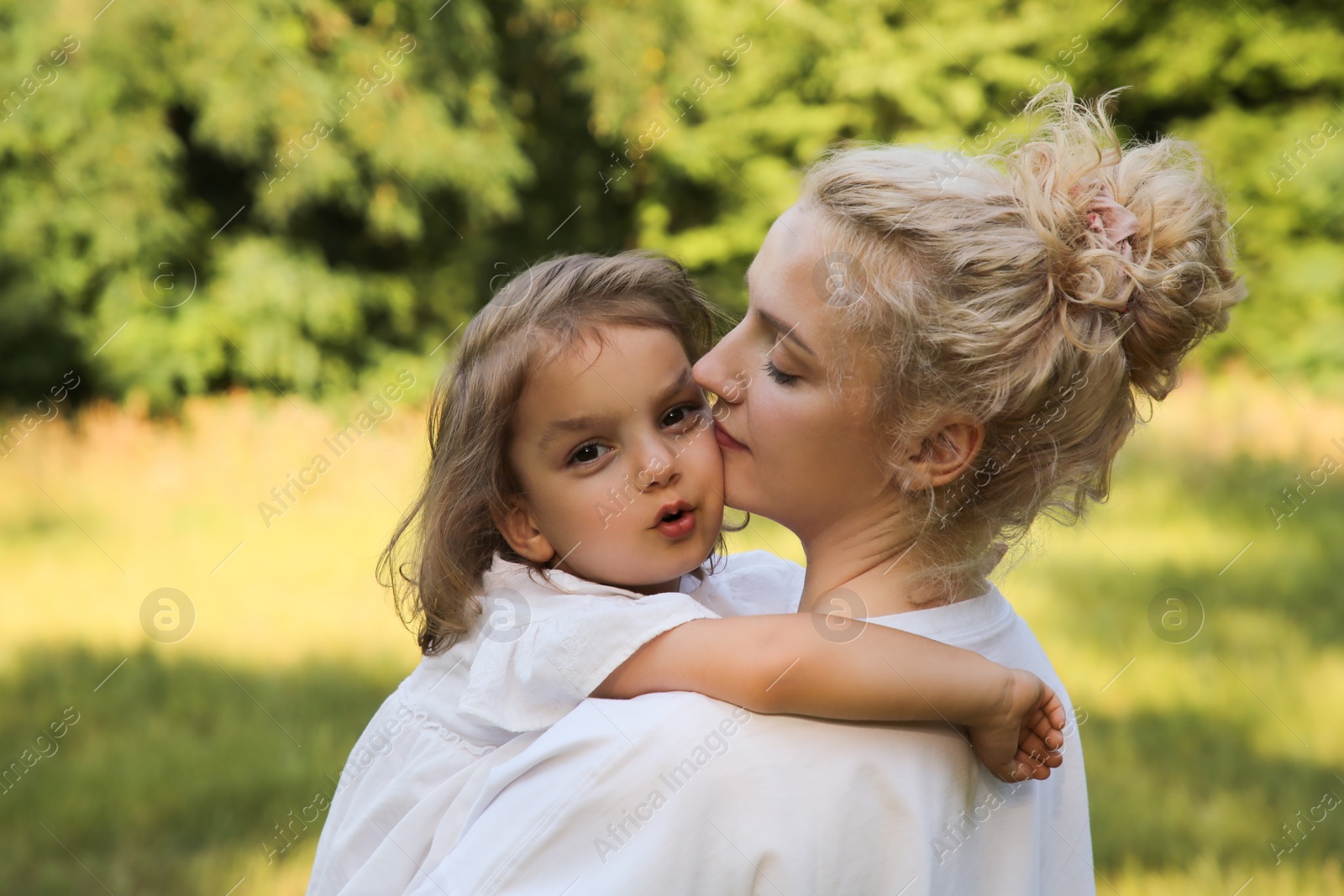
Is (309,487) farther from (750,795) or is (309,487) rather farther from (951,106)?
(951,106)

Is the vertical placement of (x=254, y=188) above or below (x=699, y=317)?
below

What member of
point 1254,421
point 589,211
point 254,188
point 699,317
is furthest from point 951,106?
point 699,317

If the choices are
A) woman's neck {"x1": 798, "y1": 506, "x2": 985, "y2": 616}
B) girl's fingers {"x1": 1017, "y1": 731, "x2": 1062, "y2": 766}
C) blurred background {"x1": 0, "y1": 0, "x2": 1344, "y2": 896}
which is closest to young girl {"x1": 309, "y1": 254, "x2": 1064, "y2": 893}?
girl's fingers {"x1": 1017, "y1": 731, "x2": 1062, "y2": 766}

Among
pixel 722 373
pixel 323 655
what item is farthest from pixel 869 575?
pixel 323 655

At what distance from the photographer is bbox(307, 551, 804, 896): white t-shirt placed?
1594mm

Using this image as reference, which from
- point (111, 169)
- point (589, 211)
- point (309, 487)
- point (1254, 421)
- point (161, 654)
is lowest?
point (1254, 421)

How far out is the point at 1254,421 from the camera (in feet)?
30.8

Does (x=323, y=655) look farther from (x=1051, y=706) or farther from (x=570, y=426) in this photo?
(x=1051, y=706)

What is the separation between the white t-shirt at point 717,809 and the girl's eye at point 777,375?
0.47 meters

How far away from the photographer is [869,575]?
1661 millimetres

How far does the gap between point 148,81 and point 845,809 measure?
11.7 meters

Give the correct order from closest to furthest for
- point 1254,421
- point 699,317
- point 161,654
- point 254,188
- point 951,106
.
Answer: point 699,317 < point 161,654 < point 1254,421 < point 254,188 < point 951,106

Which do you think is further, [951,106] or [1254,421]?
[951,106]

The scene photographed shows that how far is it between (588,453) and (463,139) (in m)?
10.7
